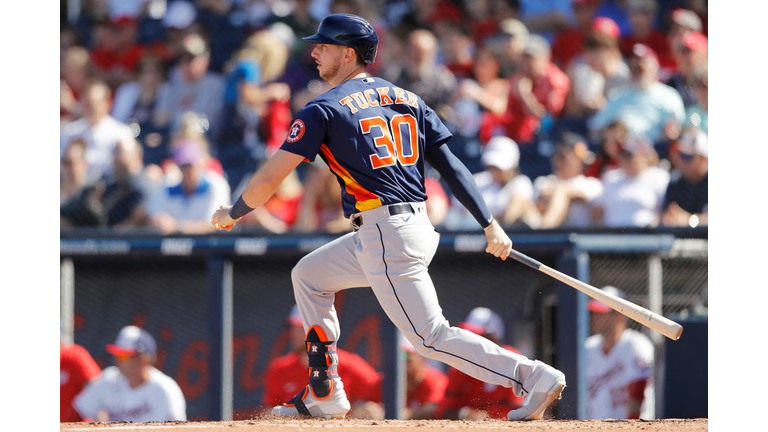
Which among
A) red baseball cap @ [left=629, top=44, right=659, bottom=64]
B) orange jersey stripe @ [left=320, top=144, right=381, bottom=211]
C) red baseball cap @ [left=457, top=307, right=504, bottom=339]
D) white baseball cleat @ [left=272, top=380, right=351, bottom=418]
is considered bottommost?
white baseball cleat @ [left=272, top=380, right=351, bottom=418]

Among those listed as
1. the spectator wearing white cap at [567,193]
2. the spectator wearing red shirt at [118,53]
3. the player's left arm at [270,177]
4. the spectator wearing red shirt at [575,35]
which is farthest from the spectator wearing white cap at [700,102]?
the spectator wearing red shirt at [118,53]

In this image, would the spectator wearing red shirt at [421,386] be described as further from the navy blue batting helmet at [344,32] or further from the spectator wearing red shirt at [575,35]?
the spectator wearing red shirt at [575,35]

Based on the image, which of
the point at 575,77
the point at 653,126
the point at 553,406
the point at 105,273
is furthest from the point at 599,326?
the point at 105,273

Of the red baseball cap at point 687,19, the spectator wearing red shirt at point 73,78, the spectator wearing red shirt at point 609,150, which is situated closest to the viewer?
the spectator wearing red shirt at point 609,150

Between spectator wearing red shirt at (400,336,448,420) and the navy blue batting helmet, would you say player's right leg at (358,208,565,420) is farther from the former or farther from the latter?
spectator wearing red shirt at (400,336,448,420)

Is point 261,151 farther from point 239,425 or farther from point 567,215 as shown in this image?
point 239,425

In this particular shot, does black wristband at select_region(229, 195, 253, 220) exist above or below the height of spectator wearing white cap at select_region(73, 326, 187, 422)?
above

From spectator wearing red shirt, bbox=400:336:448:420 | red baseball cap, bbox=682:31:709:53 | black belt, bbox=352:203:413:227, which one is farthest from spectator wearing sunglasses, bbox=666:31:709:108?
black belt, bbox=352:203:413:227

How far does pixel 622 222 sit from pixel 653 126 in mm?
903

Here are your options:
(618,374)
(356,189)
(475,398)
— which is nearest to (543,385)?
(356,189)

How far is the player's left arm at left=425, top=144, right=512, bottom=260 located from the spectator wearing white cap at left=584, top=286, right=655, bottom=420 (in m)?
2.33

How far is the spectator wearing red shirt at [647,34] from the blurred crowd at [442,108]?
1 centimetres

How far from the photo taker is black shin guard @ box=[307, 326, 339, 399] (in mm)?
3928

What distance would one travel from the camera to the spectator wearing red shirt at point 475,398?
591cm
